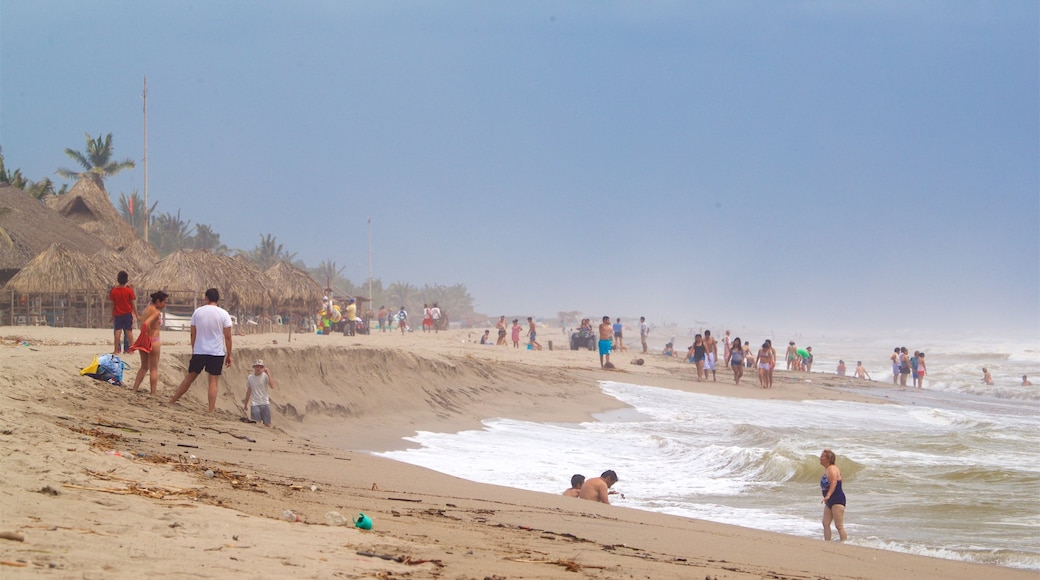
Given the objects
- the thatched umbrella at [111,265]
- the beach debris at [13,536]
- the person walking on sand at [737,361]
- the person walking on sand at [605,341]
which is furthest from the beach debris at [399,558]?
the thatched umbrella at [111,265]

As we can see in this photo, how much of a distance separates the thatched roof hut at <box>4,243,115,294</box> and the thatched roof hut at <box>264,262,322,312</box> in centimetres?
605

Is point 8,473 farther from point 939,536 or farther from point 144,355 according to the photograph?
point 939,536

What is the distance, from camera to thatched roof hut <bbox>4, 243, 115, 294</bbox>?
24906 millimetres

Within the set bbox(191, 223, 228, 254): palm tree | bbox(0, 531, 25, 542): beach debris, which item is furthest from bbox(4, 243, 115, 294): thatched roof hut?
bbox(191, 223, 228, 254): palm tree

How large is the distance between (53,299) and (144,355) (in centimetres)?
1890

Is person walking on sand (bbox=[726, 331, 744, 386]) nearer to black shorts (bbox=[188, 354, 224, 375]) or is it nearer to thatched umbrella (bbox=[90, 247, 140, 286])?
black shorts (bbox=[188, 354, 224, 375])

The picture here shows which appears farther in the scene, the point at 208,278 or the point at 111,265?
the point at 208,278

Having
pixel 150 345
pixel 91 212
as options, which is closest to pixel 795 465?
pixel 150 345

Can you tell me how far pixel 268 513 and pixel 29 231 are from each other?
96.3 ft

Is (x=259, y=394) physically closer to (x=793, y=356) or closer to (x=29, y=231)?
(x=29, y=231)

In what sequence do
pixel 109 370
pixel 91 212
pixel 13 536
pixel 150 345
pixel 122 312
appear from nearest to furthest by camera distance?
pixel 13 536 → pixel 150 345 → pixel 109 370 → pixel 122 312 → pixel 91 212

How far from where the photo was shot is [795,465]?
11.6 m

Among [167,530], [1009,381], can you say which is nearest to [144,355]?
[167,530]

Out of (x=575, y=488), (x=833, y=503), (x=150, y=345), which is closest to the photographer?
(x=833, y=503)
